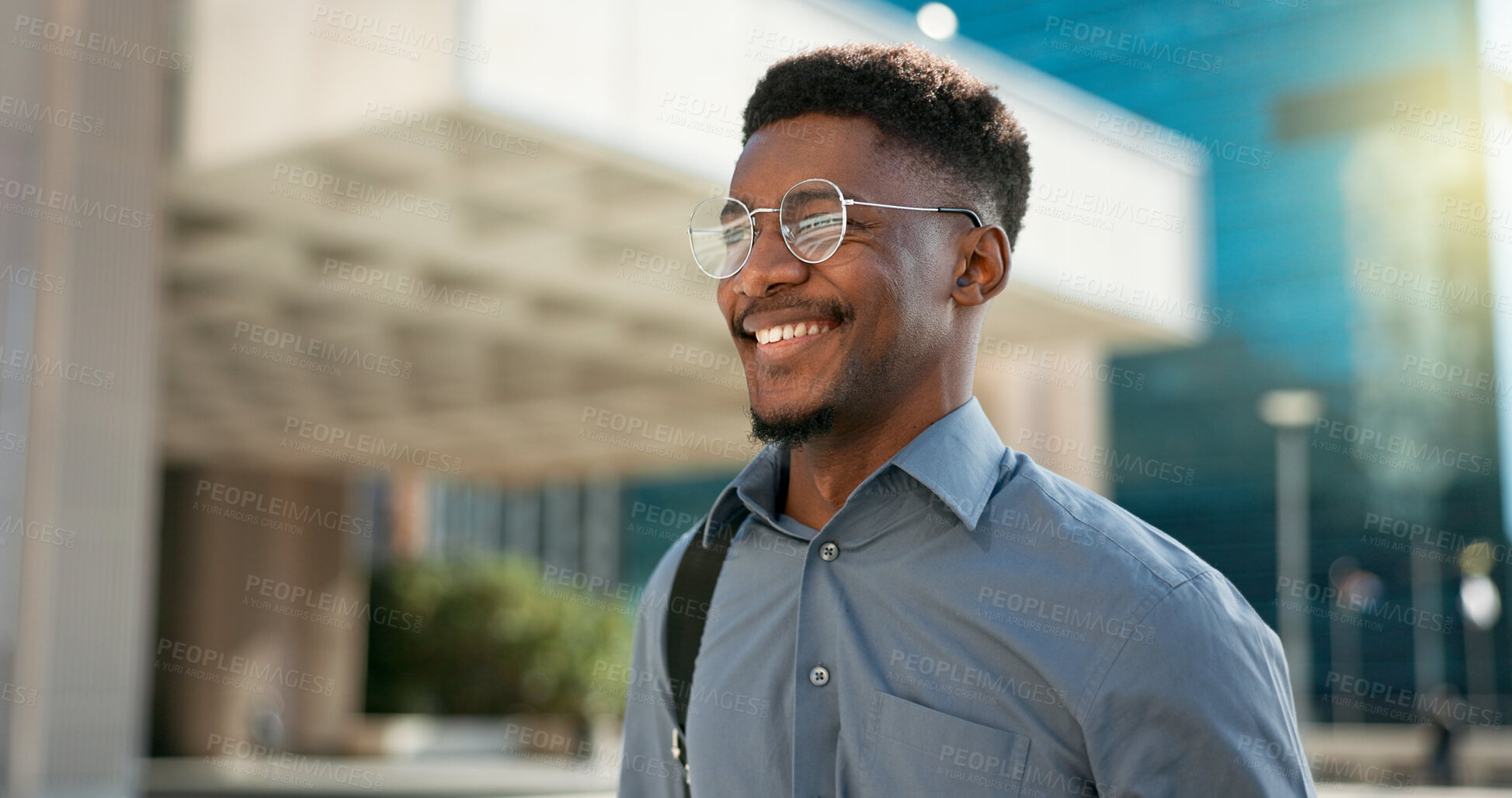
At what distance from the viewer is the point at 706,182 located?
10758 millimetres

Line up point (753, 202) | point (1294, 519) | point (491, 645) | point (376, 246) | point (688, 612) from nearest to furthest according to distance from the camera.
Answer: point (753, 202) → point (688, 612) → point (376, 246) → point (491, 645) → point (1294, 519)

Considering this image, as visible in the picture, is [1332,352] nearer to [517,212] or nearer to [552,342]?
[552,342]

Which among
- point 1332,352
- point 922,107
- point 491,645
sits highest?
point 1332,352

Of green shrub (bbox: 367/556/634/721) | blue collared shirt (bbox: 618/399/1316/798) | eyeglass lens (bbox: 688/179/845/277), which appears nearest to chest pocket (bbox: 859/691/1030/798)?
blue collared shirt (bbox: 618/399/1316/798)

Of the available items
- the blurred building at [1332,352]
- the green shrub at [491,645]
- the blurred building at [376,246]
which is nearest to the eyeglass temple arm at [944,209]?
the blurred building at [376,246]

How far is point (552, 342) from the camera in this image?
55.7 ft

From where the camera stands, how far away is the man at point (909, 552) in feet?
4.51

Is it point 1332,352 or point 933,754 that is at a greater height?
point 1332,352

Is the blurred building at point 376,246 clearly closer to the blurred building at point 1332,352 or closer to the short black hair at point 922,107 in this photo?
the short black hair at point 922,107

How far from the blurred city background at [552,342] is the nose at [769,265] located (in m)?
2.57

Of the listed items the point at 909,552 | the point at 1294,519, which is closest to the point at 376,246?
the point at 909,552

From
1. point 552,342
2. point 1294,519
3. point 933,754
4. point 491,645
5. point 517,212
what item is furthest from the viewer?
point 1294,519

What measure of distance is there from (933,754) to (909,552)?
249mm

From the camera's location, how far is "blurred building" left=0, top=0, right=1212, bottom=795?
9125 mm
